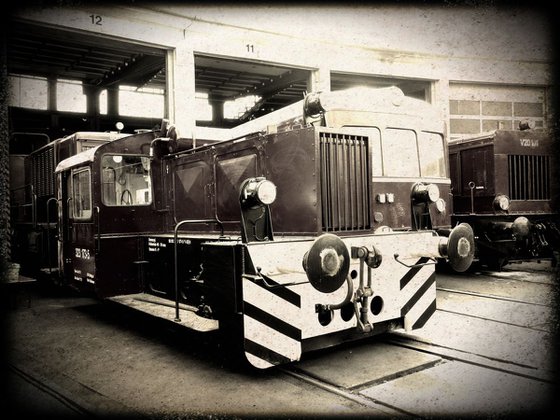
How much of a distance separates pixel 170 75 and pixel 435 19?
6.92 m

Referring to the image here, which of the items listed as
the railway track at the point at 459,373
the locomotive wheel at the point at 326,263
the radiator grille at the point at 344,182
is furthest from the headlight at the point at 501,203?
the locomotive wheel at the point at 326,263

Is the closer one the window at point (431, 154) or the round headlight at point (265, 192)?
the round headlight at point (265, 192)

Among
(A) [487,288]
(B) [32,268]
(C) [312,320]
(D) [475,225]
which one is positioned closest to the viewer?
(C) [312,320]

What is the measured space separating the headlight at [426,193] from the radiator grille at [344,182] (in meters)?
0.82

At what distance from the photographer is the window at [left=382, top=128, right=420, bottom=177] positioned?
551 centimetres

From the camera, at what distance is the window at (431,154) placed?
5906 millimetres

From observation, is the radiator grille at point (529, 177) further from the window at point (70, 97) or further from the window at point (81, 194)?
the window at point (70, 97)

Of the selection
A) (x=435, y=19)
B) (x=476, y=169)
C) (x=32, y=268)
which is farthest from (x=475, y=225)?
(x=32, y=268)

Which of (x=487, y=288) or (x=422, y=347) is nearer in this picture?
(x=422, y=347)

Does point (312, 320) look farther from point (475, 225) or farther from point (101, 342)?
point (475, 225)

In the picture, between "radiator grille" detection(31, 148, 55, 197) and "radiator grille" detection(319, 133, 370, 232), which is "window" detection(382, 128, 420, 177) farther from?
"radiator grille" detection(31, 148, 55, 197)

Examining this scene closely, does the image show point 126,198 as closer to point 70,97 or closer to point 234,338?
point 234,338

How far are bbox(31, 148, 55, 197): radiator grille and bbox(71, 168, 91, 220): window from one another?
3.02 m

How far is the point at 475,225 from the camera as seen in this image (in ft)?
28.2
